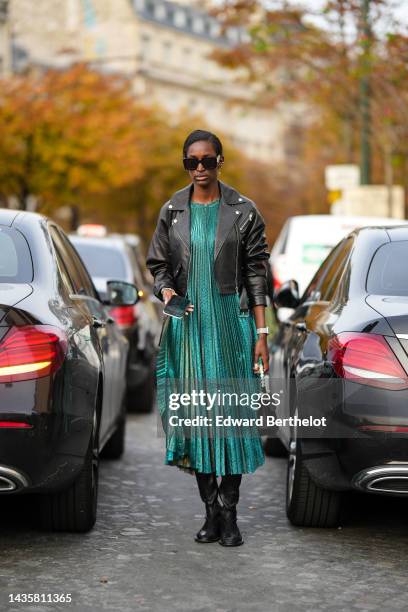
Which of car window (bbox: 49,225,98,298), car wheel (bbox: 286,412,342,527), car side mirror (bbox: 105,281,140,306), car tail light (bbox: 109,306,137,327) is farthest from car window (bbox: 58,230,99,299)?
car tail light (bbox: 109,306,137,327)

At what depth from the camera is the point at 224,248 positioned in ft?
20.7

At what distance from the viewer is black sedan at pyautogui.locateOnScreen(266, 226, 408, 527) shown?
5.84 meters

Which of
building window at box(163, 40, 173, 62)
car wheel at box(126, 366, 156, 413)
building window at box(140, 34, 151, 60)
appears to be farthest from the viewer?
building window at box(163, 40, 173, 62)

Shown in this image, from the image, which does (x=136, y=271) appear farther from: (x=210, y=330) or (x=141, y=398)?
(x=210, y=330)

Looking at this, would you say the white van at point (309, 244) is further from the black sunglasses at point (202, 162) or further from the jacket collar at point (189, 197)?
the black sunglasses at point (202, 162)

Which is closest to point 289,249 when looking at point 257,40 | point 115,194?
point 257,40

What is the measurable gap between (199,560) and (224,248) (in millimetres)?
1372

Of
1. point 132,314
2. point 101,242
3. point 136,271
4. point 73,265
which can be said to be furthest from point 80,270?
point 136,271

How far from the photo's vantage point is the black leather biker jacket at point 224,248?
20.7 feet

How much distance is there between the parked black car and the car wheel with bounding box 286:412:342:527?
17.7ft

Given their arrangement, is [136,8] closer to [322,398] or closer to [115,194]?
[115,194]

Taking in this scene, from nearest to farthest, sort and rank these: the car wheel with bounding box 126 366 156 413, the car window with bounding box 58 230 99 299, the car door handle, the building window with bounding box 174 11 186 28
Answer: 1. the car door handle
2. the car window with bounding box 58 230 99 299
3. the car wheel with bounding box 126 366 156 413
4. the building window with bounding box 174 11 186 28

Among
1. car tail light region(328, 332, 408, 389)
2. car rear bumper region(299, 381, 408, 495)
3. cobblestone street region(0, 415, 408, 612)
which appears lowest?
cobblestone street region(0, 415, 408, 612)

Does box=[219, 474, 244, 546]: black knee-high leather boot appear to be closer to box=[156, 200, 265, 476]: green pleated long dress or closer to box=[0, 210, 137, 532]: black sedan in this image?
box=[156, 200, 265, 476]: green pleated long dress
